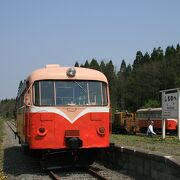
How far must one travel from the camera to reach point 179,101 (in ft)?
81.7

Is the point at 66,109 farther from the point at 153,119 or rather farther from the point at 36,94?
the point at 153,119

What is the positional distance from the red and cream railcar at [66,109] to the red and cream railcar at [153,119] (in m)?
32.3

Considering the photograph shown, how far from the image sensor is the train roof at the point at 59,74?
1331 cm

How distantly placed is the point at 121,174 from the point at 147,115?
128ft

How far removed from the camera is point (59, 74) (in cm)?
1341

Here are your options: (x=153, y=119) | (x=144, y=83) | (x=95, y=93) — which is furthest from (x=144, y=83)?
(x=95, y=93)

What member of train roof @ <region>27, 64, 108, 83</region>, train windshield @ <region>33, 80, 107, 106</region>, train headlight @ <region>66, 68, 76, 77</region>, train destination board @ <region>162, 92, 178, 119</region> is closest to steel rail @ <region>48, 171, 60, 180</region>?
train windshield @ <region>33, 80, 107, 106</region>

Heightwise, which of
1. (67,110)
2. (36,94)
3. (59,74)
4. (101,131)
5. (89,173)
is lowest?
(89,173)

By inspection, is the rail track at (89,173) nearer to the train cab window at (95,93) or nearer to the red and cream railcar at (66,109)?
the red and cream railcar at (66,109)

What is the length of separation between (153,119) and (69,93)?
36413 mm

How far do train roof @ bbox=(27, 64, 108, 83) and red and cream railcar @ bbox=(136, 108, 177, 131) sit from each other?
106 feet

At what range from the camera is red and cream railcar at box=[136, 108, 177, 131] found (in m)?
45.1

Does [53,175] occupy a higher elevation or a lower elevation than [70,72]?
lower

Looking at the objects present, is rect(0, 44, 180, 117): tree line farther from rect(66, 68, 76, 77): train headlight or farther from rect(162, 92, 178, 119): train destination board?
rect(66, 68, 76, 77): train headlight
